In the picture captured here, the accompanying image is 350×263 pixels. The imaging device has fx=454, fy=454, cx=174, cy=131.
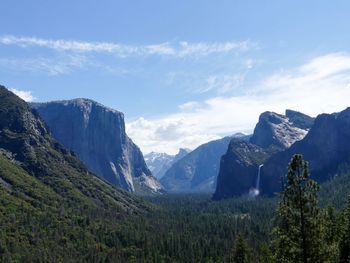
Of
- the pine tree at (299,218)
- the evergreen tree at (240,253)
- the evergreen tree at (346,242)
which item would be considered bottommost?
the evergreen tree at (240,253)

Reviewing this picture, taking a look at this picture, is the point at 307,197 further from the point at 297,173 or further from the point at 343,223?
the point at 343,223

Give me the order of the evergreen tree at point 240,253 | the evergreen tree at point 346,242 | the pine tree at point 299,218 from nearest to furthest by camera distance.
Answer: the pine tree at point 299,218 → the evergreen tree at point 346,242 → the evergreen tree at point 240,253

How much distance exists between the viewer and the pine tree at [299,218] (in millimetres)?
45250

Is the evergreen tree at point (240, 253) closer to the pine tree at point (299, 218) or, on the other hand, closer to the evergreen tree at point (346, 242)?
the evergreen tree at point (346, 242)

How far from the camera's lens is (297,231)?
45594 millimetres

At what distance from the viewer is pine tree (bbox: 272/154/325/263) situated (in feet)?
148

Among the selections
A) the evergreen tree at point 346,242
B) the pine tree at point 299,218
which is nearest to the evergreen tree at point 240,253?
the evergreen tree at point 346,242

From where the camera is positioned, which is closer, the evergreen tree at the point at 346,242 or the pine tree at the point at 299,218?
the pine tree at the point at 299,218

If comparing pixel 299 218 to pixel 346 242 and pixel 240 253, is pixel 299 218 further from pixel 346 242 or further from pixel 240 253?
pixel 240 253

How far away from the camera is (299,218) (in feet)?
151

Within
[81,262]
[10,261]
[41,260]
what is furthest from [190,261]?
[10,261]

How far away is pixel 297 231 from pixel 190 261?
16142cm

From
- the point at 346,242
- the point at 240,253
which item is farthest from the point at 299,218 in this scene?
the point at 240,253

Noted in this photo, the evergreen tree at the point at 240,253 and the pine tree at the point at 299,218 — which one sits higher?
the pine tree at the point at 299,218
